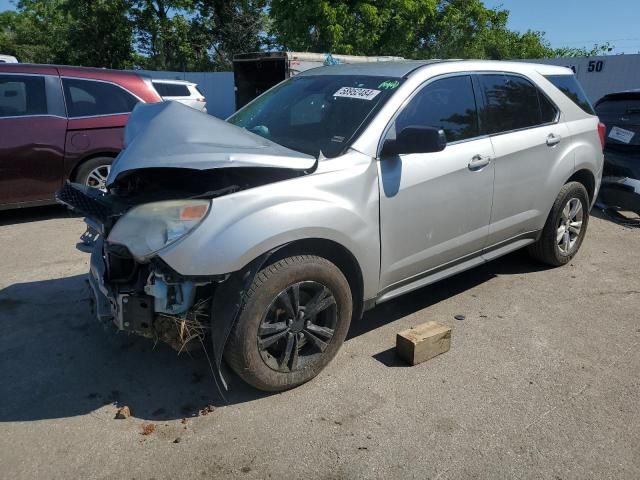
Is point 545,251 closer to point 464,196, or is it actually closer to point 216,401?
point 464,196

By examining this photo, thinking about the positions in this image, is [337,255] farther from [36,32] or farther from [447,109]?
[36,32]

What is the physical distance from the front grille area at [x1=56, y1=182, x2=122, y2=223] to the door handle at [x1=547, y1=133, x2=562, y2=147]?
3470 millimetres

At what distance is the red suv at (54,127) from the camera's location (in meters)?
6.22

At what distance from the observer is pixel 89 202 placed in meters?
3.32

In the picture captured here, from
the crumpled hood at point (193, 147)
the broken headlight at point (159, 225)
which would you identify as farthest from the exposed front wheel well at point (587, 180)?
the broken headlight at point (159, 225)

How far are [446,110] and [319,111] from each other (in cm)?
91

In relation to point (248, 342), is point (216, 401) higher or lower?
lower

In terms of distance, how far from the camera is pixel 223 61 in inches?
1267

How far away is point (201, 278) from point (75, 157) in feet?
15.0

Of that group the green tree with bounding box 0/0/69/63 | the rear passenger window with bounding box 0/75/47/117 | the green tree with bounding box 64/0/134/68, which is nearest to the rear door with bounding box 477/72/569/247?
the rear passenger window with bounding box 0/75/47/117

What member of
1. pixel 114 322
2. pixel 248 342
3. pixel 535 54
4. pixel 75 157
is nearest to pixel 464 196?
pixel 248 342

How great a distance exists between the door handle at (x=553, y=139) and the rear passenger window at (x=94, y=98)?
496 centimetres

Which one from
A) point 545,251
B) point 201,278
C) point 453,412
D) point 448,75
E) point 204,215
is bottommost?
point 453,412

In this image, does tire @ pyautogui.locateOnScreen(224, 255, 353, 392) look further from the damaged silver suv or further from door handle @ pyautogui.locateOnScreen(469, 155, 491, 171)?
door handle @ pyautogui.locateOnScreen(469, 155, 491, 171)
